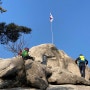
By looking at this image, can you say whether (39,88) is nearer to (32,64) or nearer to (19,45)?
(32,64)

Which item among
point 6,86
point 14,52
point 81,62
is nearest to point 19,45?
point 14,52

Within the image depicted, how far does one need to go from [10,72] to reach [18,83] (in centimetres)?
94

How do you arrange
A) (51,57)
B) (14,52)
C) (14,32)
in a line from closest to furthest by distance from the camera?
(14,32) < (51,57) < (14,52)

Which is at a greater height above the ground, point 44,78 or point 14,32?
point 14,32

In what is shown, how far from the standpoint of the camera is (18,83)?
102 feet

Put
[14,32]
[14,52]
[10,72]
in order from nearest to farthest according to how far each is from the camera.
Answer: [14,32] < [10,72] < [14,52]

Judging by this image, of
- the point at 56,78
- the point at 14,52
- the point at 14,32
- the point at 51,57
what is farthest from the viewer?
the point at 14,52

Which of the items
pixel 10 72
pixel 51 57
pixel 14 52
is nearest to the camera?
pixel 10 72

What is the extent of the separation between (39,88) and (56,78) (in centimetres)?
291

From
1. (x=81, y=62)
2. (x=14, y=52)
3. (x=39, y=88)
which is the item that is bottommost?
(x=39, y=88)

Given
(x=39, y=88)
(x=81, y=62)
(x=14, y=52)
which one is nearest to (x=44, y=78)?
(x=39, y=88)

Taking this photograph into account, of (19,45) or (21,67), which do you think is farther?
(19,45)

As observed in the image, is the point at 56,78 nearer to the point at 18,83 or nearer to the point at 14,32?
the point at 18,83

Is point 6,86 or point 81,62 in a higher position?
point 81,62
